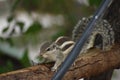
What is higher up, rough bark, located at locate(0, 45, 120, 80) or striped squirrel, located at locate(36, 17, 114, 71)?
striped squirrel, located at locate(36, 17, 114, 71)

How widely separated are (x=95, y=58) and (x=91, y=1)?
0.25 m

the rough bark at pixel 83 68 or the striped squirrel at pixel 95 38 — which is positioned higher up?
the striped squirrel at pixel 95 38

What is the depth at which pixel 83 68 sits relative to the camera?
29.0 inches

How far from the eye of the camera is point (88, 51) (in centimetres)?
78

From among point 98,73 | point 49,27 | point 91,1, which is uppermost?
point 91,1

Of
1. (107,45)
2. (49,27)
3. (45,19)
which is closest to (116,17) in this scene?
(107,45)

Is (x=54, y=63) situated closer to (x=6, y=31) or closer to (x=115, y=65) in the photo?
(x=115, y=65)

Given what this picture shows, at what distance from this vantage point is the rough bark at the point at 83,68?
665 millimetres

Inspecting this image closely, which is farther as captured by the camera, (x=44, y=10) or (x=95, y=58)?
(x=44, y=10)

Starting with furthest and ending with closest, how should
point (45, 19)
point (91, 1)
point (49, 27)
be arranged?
point (45, 19)
point (49, 27)
point (91, 1)

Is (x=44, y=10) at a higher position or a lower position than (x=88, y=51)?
lower

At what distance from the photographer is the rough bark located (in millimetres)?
665

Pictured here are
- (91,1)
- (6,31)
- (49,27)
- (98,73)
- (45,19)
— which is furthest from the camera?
(45,19)

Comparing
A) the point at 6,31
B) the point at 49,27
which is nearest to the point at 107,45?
the point at 6,31
